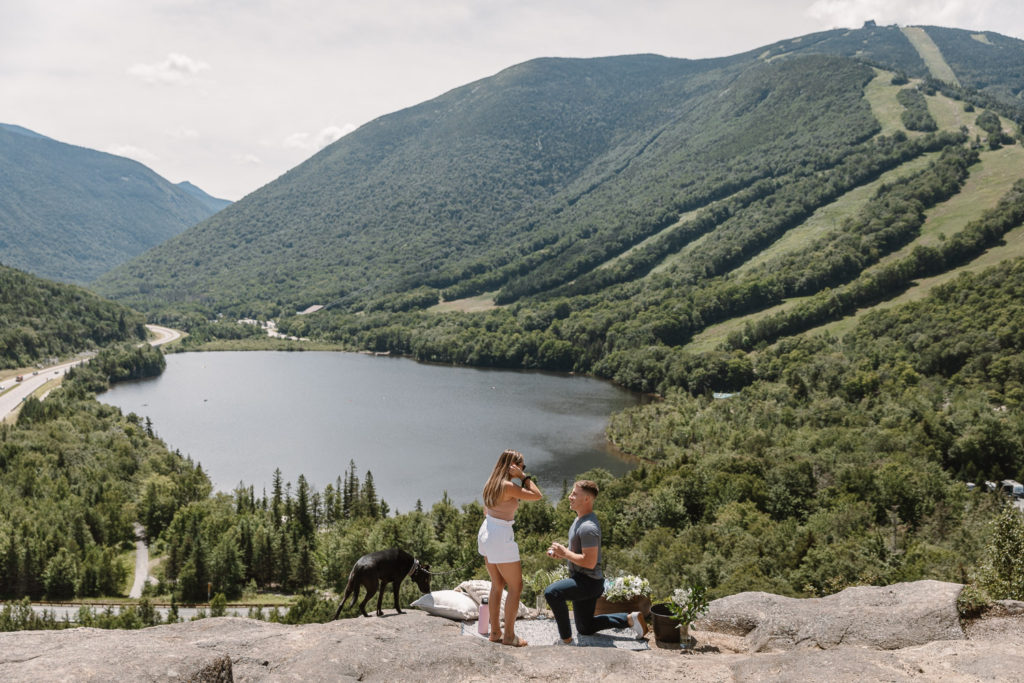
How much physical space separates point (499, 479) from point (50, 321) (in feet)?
596

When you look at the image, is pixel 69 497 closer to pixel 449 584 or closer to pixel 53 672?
pixel 449 584

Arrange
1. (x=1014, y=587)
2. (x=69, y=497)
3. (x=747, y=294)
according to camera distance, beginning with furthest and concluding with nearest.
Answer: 1. (x=747, y=294)
2. (x=69, y=497)
3. (x=1014, y=587)

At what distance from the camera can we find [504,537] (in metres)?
10.8

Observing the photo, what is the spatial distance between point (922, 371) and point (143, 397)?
12538cm

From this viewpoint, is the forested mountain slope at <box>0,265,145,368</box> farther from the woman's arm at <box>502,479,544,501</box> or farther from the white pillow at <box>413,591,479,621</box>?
the woman's arm at <box>502,479,544,501</box>

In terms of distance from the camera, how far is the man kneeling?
10680 mm

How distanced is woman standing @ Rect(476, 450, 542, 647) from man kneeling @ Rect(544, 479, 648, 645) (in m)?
0.66

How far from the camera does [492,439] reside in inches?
3590

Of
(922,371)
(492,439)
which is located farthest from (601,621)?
(922,371)

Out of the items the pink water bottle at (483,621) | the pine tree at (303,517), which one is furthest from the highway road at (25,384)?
the pink water bottle at (483,621)

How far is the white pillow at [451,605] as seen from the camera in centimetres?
1171

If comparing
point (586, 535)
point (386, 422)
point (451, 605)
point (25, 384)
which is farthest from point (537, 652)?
point (25, 384)

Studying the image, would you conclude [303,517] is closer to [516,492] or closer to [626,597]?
[626,597]

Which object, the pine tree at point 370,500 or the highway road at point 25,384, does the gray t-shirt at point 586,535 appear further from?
the highway road at point 25,384
